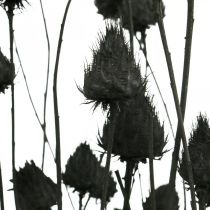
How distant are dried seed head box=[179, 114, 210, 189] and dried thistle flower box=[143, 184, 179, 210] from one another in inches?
17.4

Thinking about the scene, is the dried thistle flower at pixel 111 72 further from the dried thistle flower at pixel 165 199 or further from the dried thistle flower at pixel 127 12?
the dried thistle flower at pixel 127 12

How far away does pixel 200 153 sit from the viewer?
3469 millimetres

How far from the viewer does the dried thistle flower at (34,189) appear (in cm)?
304

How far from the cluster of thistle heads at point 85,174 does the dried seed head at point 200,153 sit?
534 mm

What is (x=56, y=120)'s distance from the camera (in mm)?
2674

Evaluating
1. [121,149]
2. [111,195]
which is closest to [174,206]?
[121,149]

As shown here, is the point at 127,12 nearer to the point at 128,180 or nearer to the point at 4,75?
the point at 4,75

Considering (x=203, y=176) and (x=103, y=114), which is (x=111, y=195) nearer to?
(x=203, y=176)

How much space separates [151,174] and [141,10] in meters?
1.17

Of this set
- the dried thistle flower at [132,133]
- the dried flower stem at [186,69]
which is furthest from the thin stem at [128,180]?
the dried flower stem at [186,69]

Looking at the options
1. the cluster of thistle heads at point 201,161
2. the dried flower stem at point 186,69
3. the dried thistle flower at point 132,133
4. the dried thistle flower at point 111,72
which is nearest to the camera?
the dried flower stem at point 186,69

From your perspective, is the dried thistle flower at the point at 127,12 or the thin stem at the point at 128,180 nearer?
the thin stem at the point at 128,180

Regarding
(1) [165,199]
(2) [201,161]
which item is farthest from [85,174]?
(1) [165,199]

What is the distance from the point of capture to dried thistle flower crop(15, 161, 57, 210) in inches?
119
